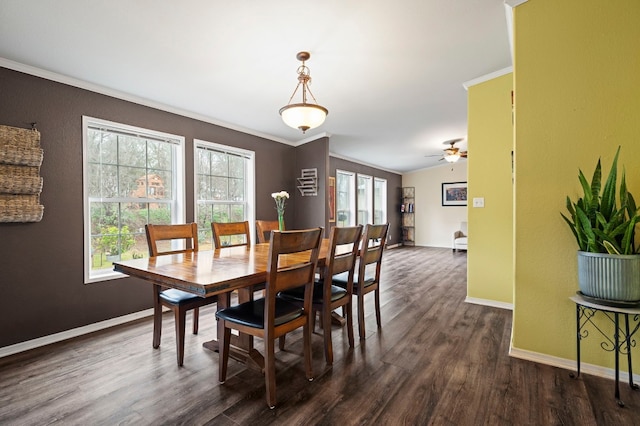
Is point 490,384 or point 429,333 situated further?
point 429,333

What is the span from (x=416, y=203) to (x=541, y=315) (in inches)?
297

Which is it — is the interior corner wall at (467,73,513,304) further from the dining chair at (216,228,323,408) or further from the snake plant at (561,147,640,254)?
the dining chair at (216,228,323,408)

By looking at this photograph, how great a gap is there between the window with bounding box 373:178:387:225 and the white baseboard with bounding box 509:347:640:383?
6.03m

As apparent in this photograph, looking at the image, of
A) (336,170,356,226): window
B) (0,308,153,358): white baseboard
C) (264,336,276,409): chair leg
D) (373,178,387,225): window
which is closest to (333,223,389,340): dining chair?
(264,336,276,409): chair leg

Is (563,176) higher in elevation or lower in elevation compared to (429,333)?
higher

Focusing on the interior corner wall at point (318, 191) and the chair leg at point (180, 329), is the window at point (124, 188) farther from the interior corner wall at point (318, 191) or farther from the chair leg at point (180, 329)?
the interior corner wall at point (318, 191)

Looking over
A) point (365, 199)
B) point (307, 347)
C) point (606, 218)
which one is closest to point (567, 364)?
point (606, 218)

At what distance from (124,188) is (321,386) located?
107 inches

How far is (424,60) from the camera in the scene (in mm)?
2969

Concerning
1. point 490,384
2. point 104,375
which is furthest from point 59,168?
point 490,384

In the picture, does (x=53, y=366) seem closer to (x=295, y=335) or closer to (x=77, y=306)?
(x=77, y=306)

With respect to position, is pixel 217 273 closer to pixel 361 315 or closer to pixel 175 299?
pixel 175 299

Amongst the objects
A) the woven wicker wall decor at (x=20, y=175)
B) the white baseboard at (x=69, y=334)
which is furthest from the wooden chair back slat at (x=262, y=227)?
the woven wicker wall decor at (x=20, y=175)

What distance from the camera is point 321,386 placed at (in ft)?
6.29
